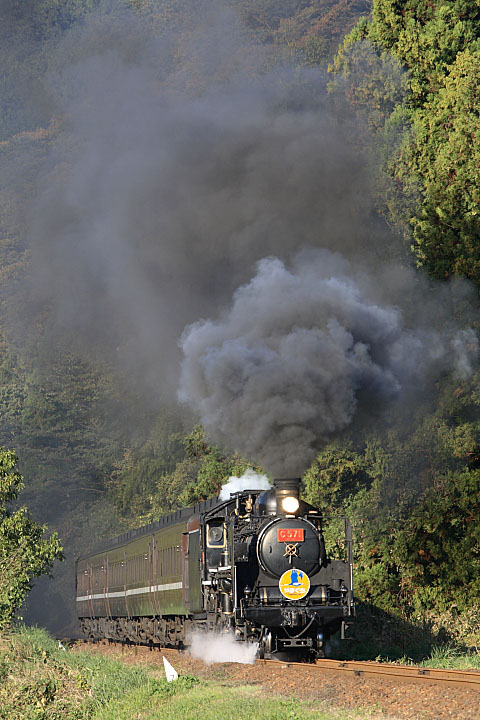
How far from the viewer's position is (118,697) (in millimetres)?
12156

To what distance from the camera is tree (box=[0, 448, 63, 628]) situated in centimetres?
2261

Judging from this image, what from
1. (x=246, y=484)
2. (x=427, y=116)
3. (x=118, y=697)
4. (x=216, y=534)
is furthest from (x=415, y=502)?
(x=118, y=697)

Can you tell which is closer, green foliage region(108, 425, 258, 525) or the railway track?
the railway track

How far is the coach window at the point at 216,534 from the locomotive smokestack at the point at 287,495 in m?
1.38

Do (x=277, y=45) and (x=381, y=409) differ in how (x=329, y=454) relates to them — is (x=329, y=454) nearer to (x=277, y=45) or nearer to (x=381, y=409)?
(x=381, y=409)

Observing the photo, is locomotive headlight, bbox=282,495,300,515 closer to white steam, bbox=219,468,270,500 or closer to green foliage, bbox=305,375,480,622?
white steam, bbox=219,468,270,500

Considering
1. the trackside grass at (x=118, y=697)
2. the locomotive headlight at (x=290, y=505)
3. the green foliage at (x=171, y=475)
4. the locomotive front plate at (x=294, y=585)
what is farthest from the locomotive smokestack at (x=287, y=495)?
the green foliage at (x=171, y=475)

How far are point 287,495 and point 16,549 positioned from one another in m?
11.6

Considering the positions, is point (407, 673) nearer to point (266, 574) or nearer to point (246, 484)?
point (266, 574)

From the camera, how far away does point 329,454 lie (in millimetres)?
26031

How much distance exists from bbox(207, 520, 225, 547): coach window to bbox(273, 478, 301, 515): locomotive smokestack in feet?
4.52

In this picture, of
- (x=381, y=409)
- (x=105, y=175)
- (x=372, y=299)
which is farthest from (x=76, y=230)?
(x=381, y=409)

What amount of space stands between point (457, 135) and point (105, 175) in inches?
1182

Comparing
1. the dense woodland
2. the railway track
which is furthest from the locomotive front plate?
the dense woodland
